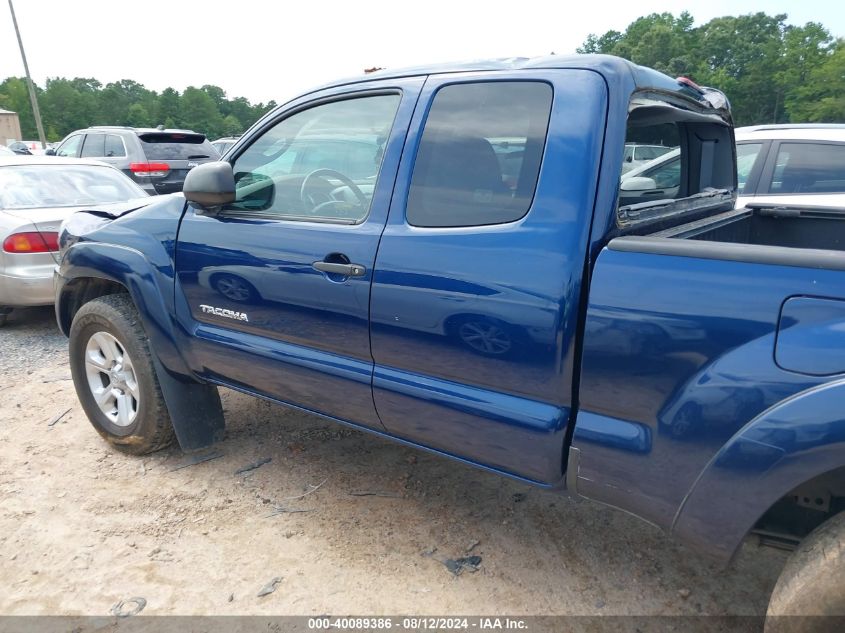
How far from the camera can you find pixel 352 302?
2.35 metres

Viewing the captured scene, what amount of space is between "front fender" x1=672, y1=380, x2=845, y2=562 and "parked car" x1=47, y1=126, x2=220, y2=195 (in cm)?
937

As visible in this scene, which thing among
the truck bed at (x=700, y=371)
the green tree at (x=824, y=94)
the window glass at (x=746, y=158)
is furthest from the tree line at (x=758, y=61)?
the truck bed at (x=700, y=371)

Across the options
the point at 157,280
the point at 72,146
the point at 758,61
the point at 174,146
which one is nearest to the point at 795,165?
the point at 157,280

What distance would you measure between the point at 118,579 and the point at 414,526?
1247 millimetres

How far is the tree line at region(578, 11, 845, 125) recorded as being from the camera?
49750mm

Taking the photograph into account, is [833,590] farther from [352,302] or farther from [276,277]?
[276,277]

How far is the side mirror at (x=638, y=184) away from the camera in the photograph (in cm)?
239

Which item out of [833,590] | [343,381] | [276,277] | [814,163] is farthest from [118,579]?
[814,163]

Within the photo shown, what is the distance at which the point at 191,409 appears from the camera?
10.8ft

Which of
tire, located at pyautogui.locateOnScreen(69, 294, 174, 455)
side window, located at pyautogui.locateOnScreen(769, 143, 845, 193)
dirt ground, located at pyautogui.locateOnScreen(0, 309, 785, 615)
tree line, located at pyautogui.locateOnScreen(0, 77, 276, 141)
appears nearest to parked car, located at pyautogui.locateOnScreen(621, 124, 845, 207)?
side window, located at pyautogui.locateOnScreen(769, 143, 845, 193)

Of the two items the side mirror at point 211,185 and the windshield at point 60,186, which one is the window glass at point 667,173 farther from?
the windshield at point 60,186

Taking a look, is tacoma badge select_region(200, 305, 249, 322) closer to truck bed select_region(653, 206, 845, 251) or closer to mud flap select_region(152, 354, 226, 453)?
mud flap select_region(152, 354, 226, 453)

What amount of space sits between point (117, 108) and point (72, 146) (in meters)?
68.3

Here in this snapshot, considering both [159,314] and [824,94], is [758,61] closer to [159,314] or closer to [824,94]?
[824,94]
